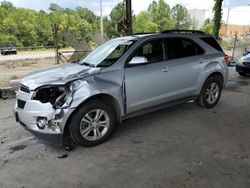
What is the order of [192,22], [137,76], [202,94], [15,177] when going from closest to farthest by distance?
1. [15,177]
2. [137,76]
3. [202,94]
4. [192,22]

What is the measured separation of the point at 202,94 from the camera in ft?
18.4

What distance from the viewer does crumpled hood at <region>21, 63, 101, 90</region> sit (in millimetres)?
3832

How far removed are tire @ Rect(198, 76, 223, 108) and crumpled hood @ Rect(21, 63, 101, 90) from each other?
2.57 metres

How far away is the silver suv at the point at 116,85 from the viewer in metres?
3.75

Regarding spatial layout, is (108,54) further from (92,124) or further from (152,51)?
(92,124)

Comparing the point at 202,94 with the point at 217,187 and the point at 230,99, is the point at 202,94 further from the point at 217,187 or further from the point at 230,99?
the point at 217,187

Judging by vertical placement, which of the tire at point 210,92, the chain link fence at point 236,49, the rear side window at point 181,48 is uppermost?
the rear side window at point 181,48

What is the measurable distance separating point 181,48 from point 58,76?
246 cm

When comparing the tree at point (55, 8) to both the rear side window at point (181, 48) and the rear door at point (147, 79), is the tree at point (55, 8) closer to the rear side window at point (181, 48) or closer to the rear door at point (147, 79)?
the rear side window at point (181, 48)

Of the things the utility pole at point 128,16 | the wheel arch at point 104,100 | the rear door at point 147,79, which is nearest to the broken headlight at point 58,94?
the wheel arch at point 104,100

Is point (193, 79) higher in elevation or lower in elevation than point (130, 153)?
higher

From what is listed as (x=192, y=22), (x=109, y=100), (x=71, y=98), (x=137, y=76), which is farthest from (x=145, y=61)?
(x=192, y=22)

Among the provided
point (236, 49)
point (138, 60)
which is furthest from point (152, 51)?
point (236, 49)

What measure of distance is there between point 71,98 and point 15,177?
1.23 m
